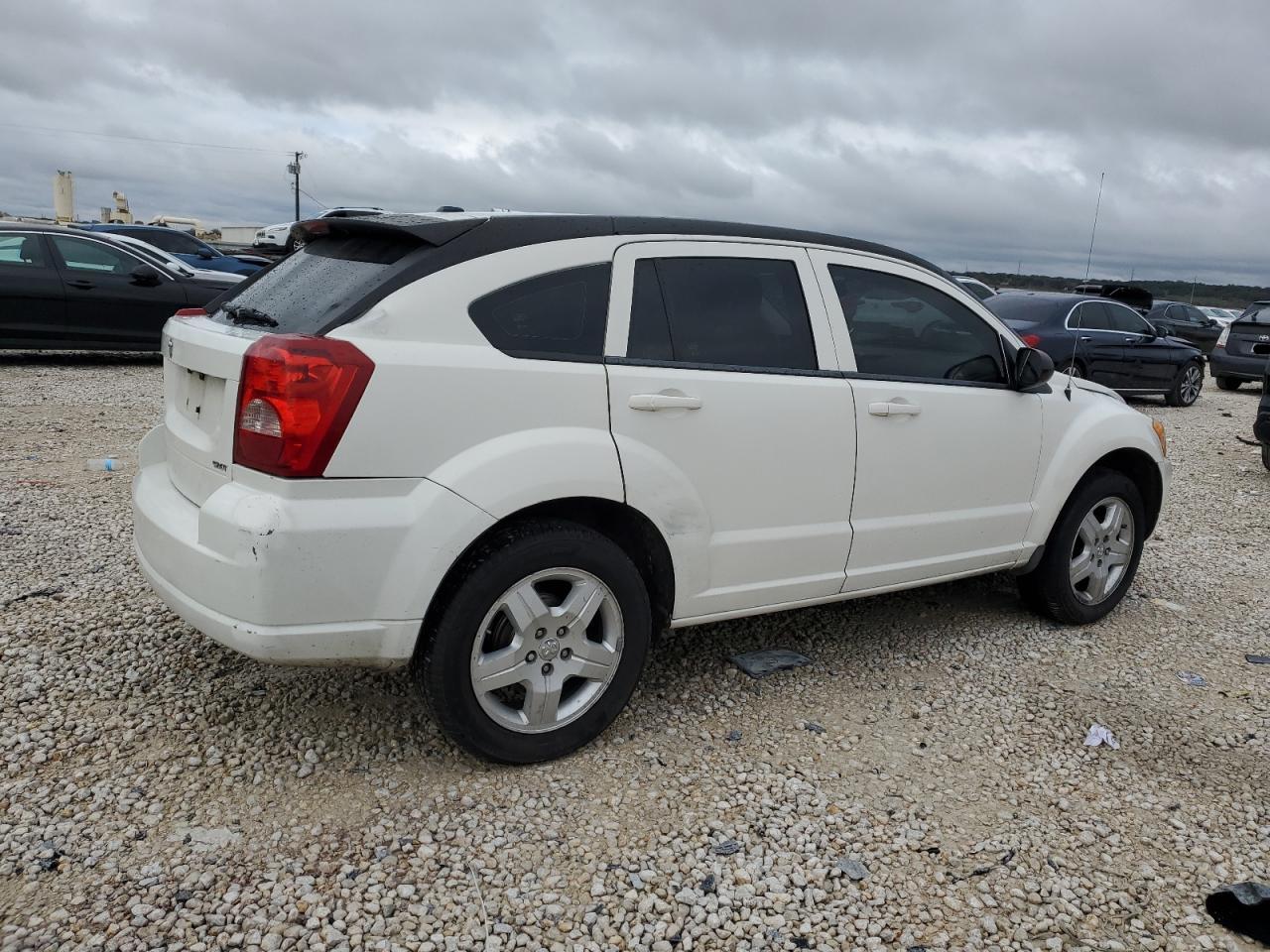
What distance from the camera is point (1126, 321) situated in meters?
14.1

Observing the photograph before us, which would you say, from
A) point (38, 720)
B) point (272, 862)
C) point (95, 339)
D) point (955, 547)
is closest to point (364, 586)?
point (272, 862)

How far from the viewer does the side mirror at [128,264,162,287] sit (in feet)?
39.1

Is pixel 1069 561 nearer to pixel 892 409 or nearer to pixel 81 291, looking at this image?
pixel 892 409

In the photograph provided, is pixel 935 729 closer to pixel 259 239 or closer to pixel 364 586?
pixel 364 586

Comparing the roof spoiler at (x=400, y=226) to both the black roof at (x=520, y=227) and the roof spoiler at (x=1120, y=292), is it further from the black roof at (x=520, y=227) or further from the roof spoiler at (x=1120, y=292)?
the roof spoiler at (x=1120, y=292)

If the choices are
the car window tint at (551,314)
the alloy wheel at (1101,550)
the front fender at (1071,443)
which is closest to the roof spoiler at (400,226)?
the car window tint at (551,314)

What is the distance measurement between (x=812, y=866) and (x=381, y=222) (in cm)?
236

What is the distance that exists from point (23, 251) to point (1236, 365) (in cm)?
1764

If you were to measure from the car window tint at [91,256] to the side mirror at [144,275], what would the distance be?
0.08 m

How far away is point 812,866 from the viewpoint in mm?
2877

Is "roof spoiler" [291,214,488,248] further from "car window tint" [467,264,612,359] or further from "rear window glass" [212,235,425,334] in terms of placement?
"car window tint" [467,264,612,359]

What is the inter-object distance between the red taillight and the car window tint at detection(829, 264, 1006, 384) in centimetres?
199

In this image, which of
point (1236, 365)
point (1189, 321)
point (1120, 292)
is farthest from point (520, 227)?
point (1189, 321)

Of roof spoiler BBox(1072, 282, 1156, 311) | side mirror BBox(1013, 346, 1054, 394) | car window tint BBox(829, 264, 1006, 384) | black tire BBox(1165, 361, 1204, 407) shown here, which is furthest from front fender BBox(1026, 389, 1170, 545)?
roof spoiler BBox(1072, 282, 1156, 311)
